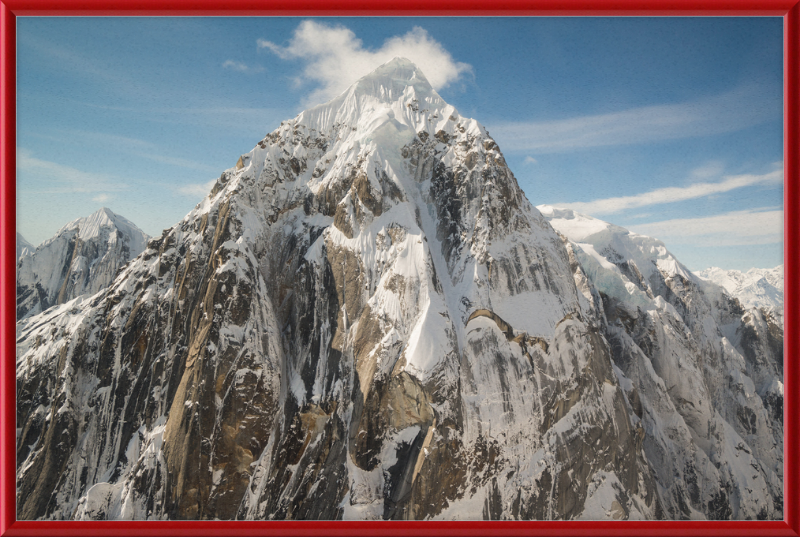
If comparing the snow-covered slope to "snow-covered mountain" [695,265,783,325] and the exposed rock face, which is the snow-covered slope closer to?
the exposed rock face

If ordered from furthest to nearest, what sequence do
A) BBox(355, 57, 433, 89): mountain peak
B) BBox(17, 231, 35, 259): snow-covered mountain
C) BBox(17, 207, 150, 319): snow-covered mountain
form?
BBox(17, 207, 150, 319): snow-covered mountain → BBox(355, 57, 433, 89): mountain peak → BBox(17, 231, 35, 259): snow-covered mountain

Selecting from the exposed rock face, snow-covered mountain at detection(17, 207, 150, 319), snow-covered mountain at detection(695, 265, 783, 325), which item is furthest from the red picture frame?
snow-covered mountain at detection(17, 207, 150, 319)

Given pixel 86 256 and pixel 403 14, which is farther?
pixel 86 256

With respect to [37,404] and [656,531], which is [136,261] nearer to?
[37,404]

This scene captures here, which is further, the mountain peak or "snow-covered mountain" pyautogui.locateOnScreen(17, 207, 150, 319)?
"snow-covered mountain" pyautogui.locateOnScreen(17, 207, 150, 319)

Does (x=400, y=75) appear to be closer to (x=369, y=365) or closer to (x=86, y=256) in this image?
(x=369, y=365)

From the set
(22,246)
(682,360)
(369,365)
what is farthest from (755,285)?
(22,246)

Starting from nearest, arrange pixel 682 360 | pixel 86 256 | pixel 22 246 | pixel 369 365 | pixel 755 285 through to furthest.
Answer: pixel 22 246
pixel 755 285
pixel 369 365
pixel 682 360
pixel 86 256
